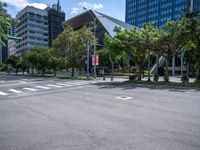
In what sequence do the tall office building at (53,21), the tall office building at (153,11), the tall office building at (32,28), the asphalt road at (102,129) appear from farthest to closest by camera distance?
the tall office building at (53,21)
the tall office building at (32,28)
the tall office building at (153,11)
the asphalt road at (102,129)

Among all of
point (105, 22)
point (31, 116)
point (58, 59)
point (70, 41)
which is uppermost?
point (105, 22)

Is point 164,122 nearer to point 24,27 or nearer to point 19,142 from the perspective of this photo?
point 19,142

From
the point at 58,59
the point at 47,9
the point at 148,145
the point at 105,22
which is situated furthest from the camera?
the point at 47,9

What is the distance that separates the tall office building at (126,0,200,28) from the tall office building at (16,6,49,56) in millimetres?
51515

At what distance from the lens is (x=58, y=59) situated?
1984 inches

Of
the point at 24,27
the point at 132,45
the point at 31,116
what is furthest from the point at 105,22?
the point at 31,116

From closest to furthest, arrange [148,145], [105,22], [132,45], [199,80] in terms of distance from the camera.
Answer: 1. [148,145]
2. [199,80]
3. [132,45]
4. [105,22]

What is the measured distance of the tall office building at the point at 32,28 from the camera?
13450 cm

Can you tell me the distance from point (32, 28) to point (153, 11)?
68.7m

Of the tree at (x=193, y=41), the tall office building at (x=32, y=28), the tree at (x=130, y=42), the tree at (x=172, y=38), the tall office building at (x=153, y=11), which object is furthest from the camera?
the tall office building at (x=32, y=28)

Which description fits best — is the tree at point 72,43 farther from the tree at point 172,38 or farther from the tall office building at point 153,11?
the tall office building at point 153,11

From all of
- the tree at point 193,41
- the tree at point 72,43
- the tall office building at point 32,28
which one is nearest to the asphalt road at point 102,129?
the tree at point 193,41

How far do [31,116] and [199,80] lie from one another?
2303cm

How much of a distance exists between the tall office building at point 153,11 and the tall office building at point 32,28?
51.5 m
